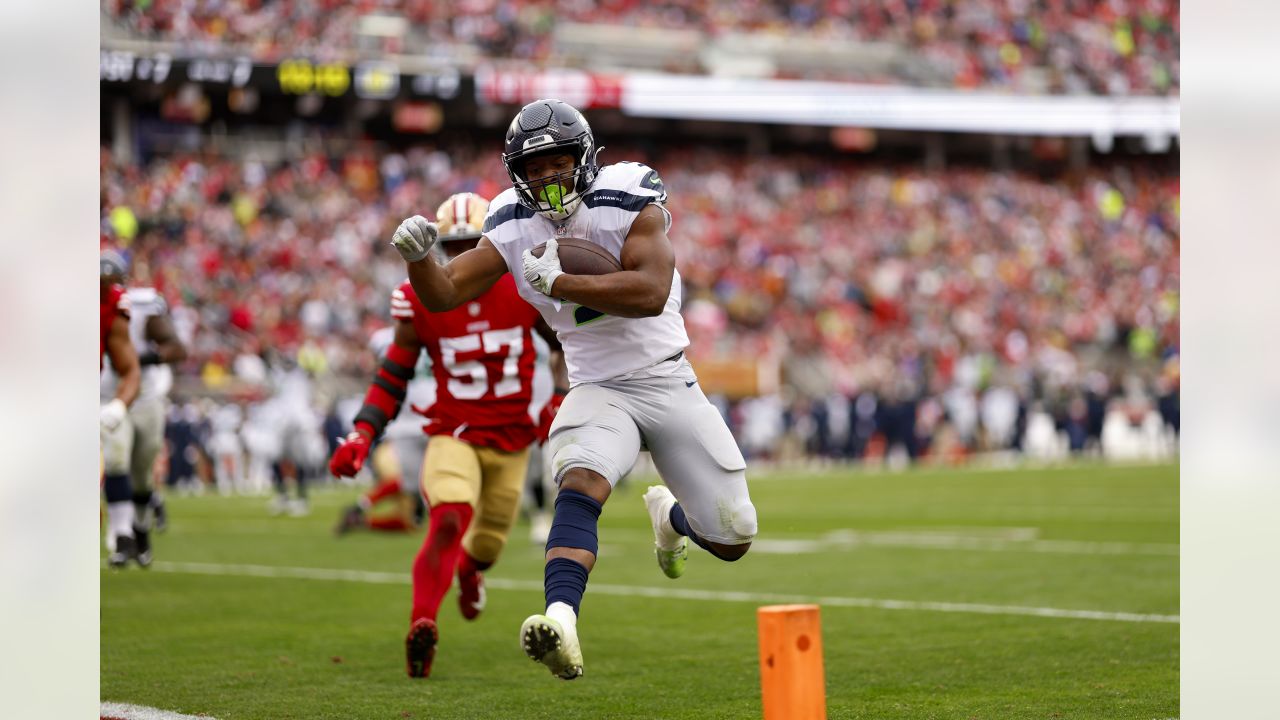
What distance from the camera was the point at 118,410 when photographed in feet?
24.8

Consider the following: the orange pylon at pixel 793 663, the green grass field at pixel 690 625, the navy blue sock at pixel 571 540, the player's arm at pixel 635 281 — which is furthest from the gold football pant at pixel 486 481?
the orange pylon at pixel 793 663

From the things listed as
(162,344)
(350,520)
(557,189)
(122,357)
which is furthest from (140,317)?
(557,189)

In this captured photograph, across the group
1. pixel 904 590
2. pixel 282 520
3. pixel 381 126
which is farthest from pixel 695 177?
pixel 904 590

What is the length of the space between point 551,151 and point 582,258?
13.6 inches

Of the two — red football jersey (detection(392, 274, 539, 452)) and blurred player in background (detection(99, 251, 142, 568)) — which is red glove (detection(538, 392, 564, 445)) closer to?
red football jersey (detection(392, 274, 539, 452))

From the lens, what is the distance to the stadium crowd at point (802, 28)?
26.9 meters

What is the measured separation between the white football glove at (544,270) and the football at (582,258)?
0.32ft

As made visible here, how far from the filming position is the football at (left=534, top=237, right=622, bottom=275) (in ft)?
15.3

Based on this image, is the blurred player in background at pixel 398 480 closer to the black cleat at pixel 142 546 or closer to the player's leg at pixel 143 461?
the player's leg at pixel 143 461

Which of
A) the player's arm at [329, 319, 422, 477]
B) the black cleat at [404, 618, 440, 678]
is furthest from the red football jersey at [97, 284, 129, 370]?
the black cleat at [404, 618, 440, 678]

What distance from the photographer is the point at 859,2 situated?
35.4 m

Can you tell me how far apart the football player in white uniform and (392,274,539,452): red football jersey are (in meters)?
1.30

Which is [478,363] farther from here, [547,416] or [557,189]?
[557,189]
